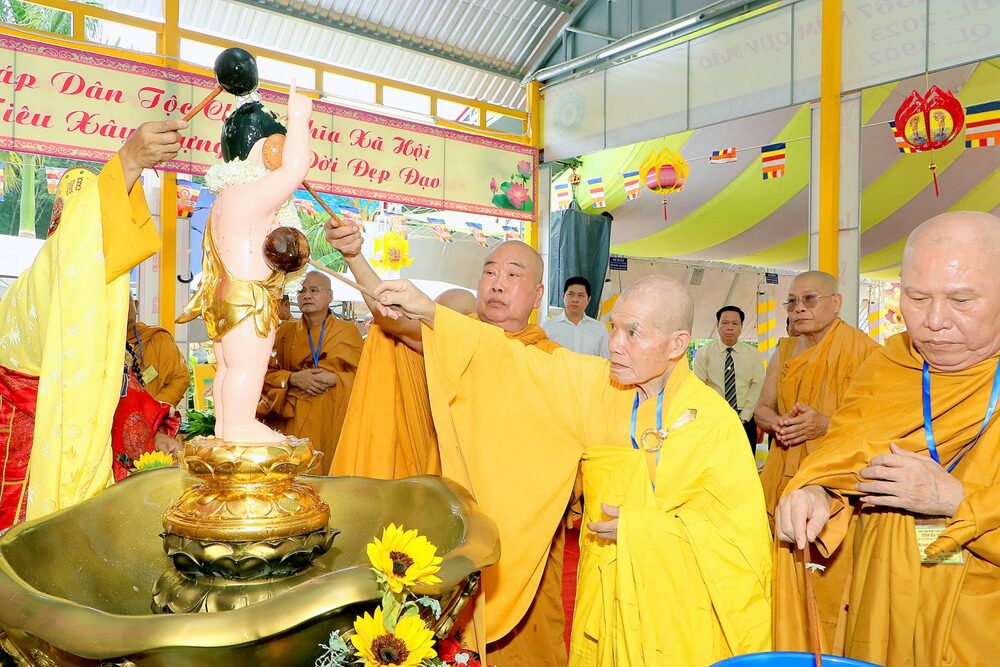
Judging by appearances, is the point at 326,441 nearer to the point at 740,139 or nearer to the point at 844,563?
the point at 844,563

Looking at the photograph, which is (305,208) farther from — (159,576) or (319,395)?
(319,395)

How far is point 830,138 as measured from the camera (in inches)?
253

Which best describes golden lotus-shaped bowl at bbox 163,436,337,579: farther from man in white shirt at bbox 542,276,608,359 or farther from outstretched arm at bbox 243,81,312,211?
man in white shirt at bbox 542,276,608,359

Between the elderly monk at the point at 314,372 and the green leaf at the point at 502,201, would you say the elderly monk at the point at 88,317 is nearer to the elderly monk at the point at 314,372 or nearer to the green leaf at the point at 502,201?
the elderly monk at the point at 314,372

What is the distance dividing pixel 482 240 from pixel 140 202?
755cm

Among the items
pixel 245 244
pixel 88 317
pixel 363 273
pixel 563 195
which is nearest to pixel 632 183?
pixel 563 195

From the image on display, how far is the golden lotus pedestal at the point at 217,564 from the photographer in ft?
3.13

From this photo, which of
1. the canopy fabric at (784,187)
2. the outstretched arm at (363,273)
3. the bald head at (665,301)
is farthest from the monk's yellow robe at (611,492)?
the canopy fabric at (784,187)

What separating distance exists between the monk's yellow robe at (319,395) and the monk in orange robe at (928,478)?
389 cm

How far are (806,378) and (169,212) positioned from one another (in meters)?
5.48

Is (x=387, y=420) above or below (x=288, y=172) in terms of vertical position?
below

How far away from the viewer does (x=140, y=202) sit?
1739 millimetres

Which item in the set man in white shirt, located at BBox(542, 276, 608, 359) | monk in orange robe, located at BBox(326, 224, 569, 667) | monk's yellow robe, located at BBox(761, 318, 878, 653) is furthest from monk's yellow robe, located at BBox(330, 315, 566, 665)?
man in white shirt, located at BBox(542, 276, 608, 359)

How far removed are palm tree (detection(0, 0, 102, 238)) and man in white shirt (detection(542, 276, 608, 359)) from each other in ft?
14.6
